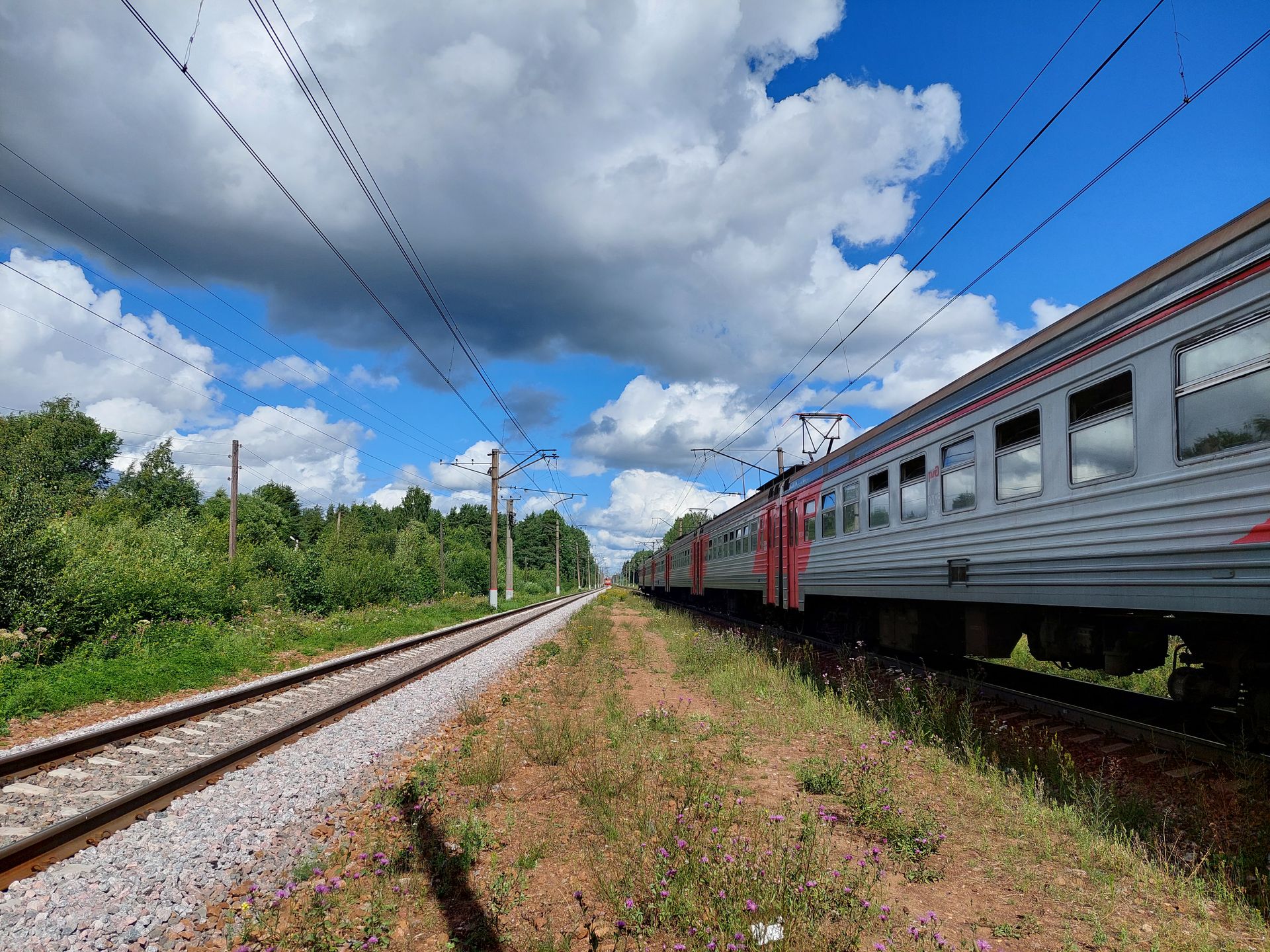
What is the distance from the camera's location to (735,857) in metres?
4.00

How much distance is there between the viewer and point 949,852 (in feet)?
14.5

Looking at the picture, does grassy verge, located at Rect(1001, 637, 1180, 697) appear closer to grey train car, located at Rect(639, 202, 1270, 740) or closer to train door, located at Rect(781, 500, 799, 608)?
grey train car, located at Rect(639, 202, 1270, 740)

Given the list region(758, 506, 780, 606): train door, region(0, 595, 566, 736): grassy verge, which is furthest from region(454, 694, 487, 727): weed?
region(758, 506, 780, 606): train door

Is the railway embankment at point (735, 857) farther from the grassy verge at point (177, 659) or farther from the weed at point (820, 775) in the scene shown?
the grassy verge at point (177, 659)

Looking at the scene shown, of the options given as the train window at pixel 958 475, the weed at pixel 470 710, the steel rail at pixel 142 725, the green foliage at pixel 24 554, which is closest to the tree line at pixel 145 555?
the green foliage at pixel 24 554

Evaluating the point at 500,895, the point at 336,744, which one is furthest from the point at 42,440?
the point at 500,895

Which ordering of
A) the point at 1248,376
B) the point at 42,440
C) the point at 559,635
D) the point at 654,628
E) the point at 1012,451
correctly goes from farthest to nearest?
1. the point at 42,440
2. the point at 654,628
3. the point at 559,635
4. the point at 1012,451
5. the point at 1248,376

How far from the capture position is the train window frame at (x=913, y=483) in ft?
29.0

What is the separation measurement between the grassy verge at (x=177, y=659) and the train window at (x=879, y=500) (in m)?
10.7

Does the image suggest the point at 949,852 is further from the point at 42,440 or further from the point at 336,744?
the point at 42,440

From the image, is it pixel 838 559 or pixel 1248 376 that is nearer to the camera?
pixel 1248 376

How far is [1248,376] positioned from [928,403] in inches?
185

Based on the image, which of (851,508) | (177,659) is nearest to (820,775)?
(851,508)

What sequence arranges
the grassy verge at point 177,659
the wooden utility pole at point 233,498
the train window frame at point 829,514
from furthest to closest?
the wooden utility pole at point 233,498 → the train window frame at point 829,514 → the grassy verge at point 177,659
